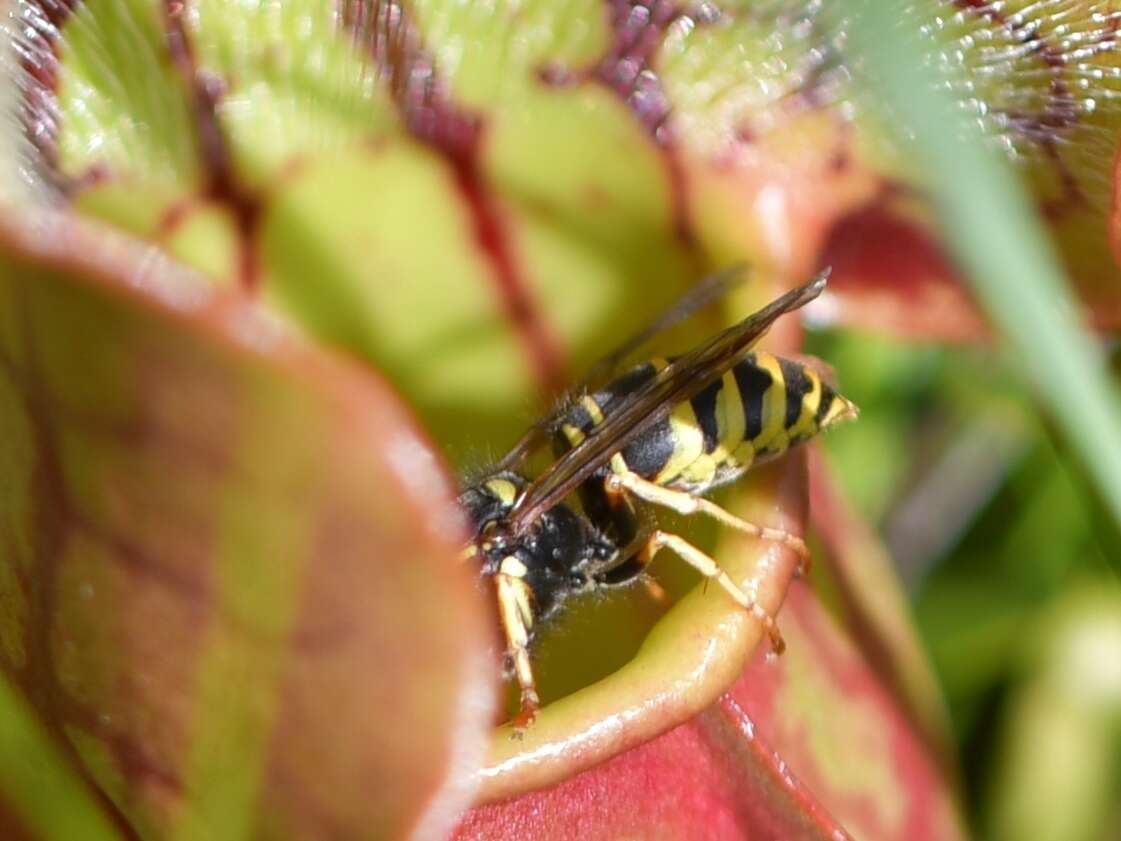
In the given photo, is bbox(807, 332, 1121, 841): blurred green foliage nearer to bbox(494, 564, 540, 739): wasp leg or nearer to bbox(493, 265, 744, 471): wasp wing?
bbox(493, 265, 744, 471): wasp wing

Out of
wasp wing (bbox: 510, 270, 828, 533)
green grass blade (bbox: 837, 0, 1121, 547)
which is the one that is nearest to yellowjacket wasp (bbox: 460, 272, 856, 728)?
wasp wing (bbox: 510, 270, 828, 533)

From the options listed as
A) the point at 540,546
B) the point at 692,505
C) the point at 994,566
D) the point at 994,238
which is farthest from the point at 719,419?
the point at 994,566

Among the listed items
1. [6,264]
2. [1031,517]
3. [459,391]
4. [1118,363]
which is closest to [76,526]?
[6,264]

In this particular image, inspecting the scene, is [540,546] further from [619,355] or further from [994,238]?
[994,238]

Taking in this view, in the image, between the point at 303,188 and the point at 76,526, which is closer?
the point at 76,526

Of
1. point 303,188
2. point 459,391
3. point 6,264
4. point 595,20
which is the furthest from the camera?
point 459,391

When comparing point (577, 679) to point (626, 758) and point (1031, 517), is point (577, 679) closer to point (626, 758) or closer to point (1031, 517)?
point (626, 758)

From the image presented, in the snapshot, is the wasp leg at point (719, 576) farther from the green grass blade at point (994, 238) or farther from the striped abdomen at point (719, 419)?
the green grass blade at point (994, 238)
